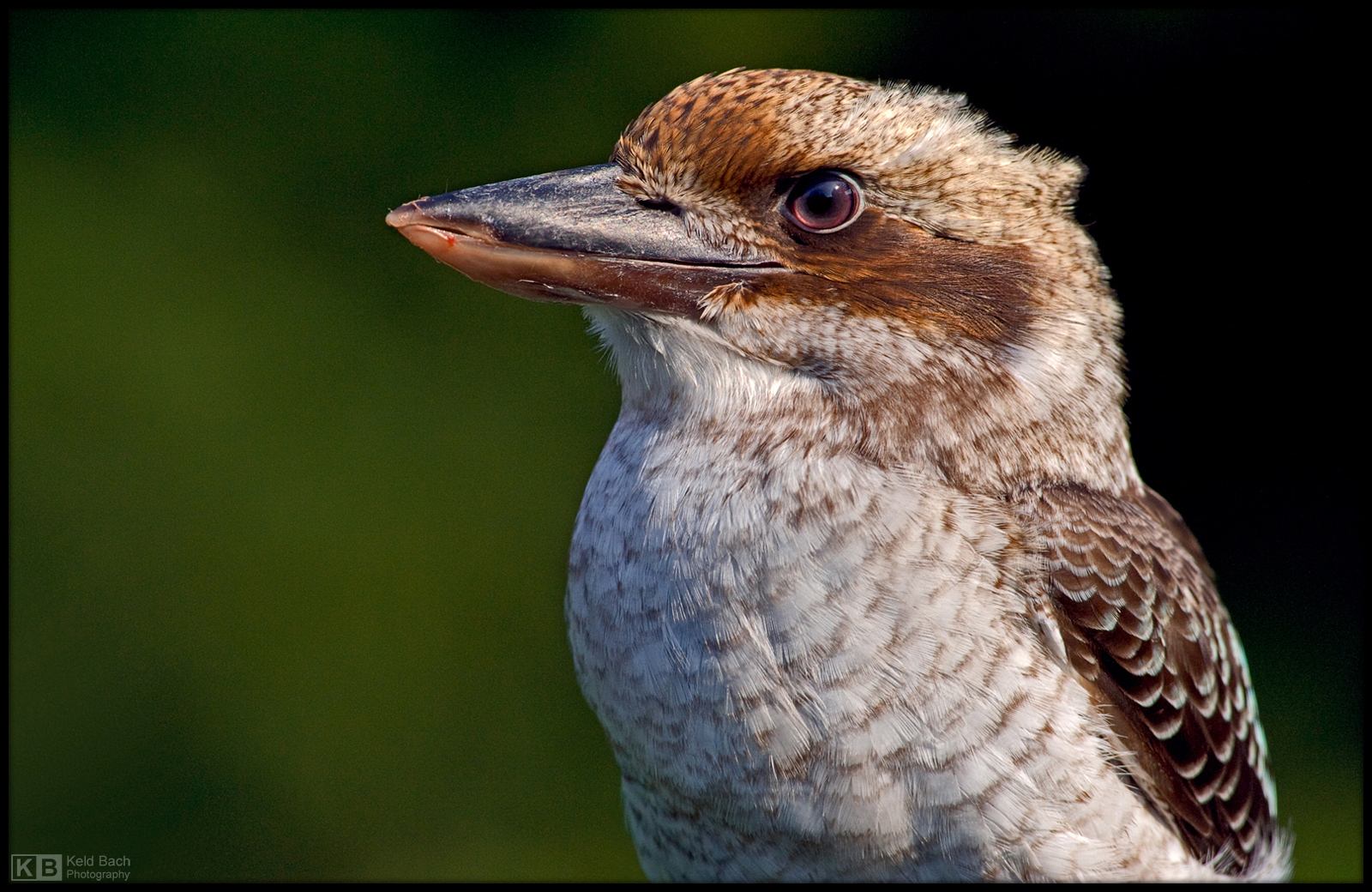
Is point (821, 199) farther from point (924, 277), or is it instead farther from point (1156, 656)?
point (1156, 656)

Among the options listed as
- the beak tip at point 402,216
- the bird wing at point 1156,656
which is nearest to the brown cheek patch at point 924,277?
the bird wing at point 1156,656

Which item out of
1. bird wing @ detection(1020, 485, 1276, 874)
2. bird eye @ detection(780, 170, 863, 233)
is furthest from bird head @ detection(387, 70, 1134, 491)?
bird wing @ detection(1020, 485, 1276, 874)

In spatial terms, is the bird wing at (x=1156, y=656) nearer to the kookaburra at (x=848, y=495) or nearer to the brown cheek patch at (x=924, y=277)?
the kookaburra at (x=848, y=495)

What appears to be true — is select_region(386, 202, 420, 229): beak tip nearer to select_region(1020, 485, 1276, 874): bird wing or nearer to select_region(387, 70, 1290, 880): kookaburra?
select_region(387, 70, 1290, 880): kookaburra

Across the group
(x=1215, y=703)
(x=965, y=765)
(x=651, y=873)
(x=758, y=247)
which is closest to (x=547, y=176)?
(x=758, y=247)

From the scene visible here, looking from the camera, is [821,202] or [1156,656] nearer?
[821,202]

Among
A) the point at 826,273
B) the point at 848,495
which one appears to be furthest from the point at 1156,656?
the point at 826,273

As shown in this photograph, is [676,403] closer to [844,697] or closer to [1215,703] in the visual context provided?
[844,697]
